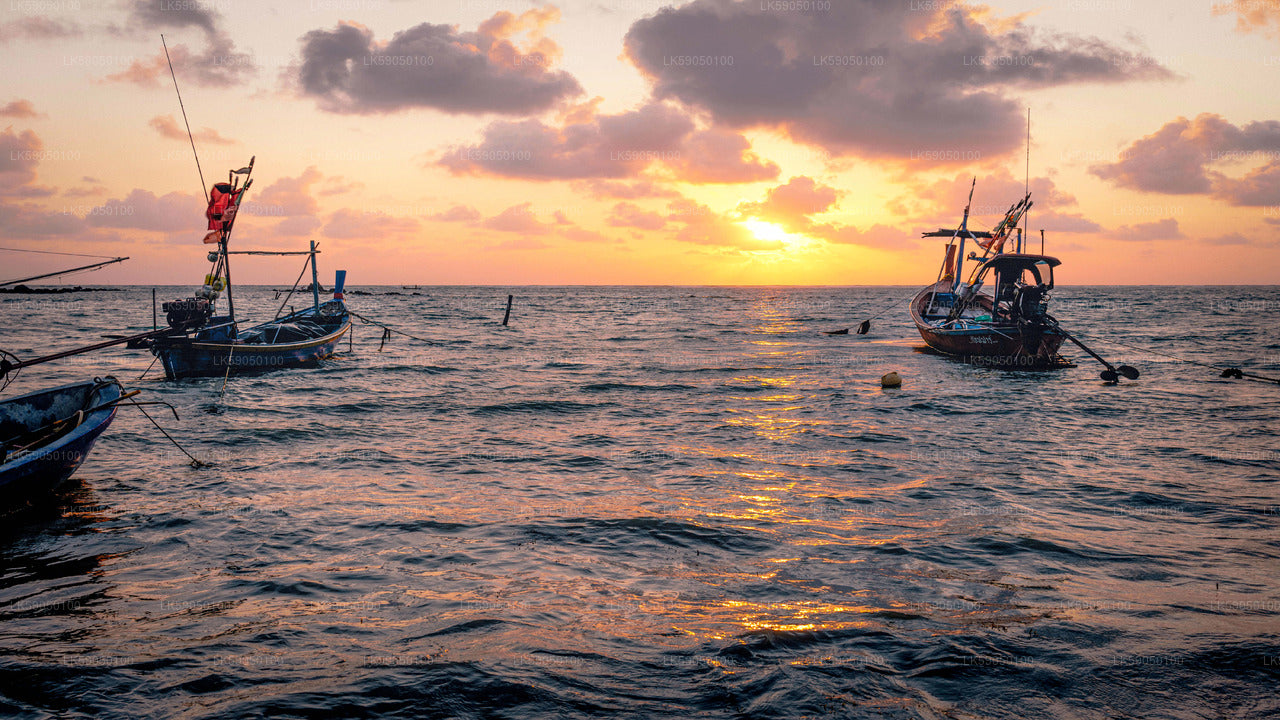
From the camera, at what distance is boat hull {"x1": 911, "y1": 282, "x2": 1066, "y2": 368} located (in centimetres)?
2838

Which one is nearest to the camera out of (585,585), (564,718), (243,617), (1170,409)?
(564,718)

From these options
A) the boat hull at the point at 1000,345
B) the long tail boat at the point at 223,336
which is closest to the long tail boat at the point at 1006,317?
the boat hull at the point at 1000,345

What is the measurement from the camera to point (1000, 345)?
29359mm

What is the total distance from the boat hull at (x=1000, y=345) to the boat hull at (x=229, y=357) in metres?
28.6

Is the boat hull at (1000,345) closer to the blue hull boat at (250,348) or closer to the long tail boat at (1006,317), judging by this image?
the long tail boat at (1006,317)

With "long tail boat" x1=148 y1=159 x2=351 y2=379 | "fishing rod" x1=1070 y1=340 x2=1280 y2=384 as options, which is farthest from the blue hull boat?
"fishing rod" x1=1070 y1=340 x2=1280 y2=384

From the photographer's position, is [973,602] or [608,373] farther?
[608,373]

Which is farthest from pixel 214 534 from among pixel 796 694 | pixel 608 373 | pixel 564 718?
pixel 608 373

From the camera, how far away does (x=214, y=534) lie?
9.46 metres

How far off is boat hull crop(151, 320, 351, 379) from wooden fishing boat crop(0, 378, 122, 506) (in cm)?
1122

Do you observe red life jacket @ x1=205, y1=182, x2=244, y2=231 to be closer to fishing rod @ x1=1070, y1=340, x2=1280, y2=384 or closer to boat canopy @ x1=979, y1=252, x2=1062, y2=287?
boat canopy @ x1=979, y1=252, x2=1062, y2=287

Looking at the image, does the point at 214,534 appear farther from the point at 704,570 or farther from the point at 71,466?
the point at 704,570

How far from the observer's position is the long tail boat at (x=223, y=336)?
901 inches

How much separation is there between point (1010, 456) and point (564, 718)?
12605 millimetres
